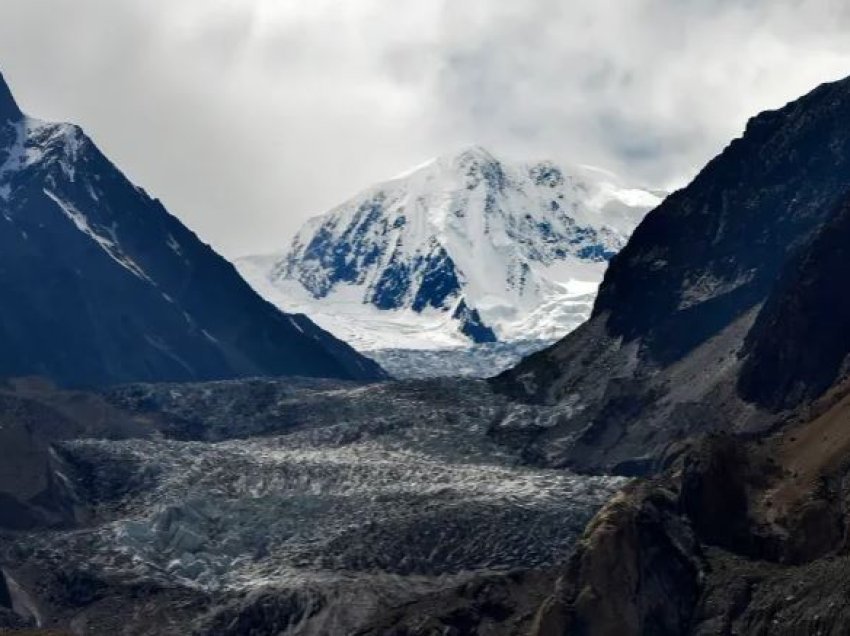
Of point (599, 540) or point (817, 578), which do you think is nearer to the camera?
point (817, 578)

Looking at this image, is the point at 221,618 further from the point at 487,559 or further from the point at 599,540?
the point at 599,540

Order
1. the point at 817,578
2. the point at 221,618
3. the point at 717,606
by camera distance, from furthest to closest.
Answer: the point at 221,618, the point at 717,606, the point at 817,578

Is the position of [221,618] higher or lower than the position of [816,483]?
lower

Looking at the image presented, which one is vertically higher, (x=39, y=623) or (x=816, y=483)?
(x=816, y=483)

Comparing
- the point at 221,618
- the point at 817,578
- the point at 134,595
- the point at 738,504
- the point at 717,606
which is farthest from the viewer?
the point at 134,595

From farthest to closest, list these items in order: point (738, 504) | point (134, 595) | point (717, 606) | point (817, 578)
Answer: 1. point (134, 595)
2. point (738, 504)
3. point (717, 606)
4. point (817, 578)

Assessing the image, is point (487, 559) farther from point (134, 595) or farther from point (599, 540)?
point (599, 540)

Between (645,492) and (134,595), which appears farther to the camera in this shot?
(134,595)

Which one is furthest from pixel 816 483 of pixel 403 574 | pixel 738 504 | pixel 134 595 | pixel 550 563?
pixel 134 595

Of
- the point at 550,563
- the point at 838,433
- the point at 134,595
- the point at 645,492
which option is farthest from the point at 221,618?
the point at 838,433
